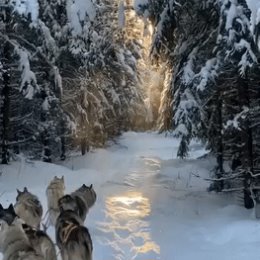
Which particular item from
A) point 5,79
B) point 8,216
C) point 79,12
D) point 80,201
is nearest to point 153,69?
point 79,12

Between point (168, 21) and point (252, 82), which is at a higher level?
point (168, 21)

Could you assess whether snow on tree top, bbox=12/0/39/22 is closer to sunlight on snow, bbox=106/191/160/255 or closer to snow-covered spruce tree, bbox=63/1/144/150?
sunlight on snow, bbox=106/191/160/255

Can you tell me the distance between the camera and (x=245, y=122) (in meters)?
11.2

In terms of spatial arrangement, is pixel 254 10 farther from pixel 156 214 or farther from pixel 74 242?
pixel 156 214

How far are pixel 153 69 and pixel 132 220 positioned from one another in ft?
22.2

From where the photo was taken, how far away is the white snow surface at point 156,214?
30.0 feet

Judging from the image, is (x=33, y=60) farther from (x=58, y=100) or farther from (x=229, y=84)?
(x=229, y=84)

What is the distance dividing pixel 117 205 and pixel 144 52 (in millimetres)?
25377

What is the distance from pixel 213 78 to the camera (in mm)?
10898

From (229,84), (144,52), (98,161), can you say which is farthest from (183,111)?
(144,52)

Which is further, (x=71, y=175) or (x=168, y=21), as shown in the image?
(x=71, y=175)

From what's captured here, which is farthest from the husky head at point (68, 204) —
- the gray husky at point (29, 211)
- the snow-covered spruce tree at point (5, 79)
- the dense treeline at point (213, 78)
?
the snow-covered spruce tree at point (5, 79)

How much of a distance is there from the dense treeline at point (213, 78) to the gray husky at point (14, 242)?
206 inches

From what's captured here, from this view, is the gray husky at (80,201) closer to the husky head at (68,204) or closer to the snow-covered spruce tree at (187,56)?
the husky head at (68,204)
